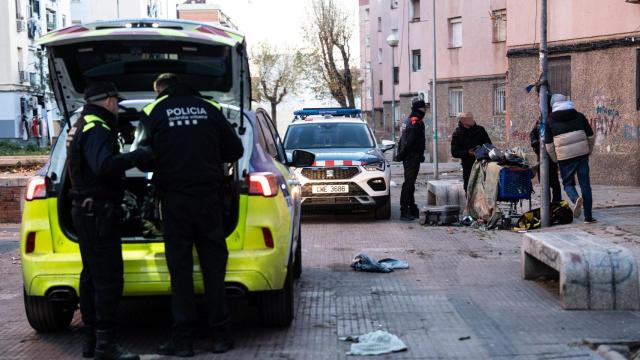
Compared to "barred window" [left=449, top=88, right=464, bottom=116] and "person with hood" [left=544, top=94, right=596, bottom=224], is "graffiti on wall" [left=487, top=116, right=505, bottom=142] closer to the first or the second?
"barred window" [left=449, top=88, right=464, bottom=116]

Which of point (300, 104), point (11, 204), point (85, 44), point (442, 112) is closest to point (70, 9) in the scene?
point (300, 104)

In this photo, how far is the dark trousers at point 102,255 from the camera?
565 centimetres

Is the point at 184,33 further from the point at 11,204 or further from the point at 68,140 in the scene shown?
the point at 11,204

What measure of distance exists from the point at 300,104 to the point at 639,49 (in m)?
68.1

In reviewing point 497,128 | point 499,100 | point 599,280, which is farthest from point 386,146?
point 499,100

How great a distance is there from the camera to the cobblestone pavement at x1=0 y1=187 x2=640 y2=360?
609cm

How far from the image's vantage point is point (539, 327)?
21.8ft

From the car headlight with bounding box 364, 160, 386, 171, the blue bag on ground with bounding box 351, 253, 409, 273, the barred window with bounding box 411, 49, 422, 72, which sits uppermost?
the barred window with bounding box 411, 49, 422, 72

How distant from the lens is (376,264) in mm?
9461

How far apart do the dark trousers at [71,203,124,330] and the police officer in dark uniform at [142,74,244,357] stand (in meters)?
0.33

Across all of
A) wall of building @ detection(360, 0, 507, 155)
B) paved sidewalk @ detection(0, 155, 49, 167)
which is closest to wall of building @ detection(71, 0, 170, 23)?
wall of building @ detection(360, 0, 507, 155)

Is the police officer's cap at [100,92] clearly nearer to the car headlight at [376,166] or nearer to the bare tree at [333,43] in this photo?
the car headlight at [376,166]

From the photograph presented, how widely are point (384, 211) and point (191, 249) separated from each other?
356 inches

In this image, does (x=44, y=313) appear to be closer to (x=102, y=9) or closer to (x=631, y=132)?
(x=631, y=132)
